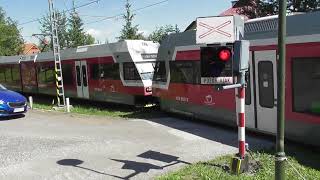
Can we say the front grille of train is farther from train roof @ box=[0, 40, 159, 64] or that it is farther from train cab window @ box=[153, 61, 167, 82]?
train cab window @ box=[153, 61, 167, 82]

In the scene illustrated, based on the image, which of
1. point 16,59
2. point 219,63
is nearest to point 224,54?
point 219,63

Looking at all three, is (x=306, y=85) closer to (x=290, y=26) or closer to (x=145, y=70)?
(x=290, y=26)

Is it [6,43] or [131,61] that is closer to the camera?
[131,61]

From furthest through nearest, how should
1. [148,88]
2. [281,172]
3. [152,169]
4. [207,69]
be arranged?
[148,88] < [152,169] < [207,69] < [281,172]

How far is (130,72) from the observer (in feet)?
62.8

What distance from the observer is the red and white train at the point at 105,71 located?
1898cm

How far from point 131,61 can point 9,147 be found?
8.05m

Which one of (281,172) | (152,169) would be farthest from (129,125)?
(281,172)

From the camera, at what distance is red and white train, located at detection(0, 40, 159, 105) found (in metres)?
19.0

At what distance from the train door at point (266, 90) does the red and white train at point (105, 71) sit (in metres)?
7.86

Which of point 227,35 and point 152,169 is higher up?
point 227,35

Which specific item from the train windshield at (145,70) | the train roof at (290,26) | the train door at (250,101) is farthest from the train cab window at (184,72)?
the train windshield at (145,70)

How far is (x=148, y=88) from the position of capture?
18734 mm

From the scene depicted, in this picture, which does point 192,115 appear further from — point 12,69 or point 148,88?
point 12,69
